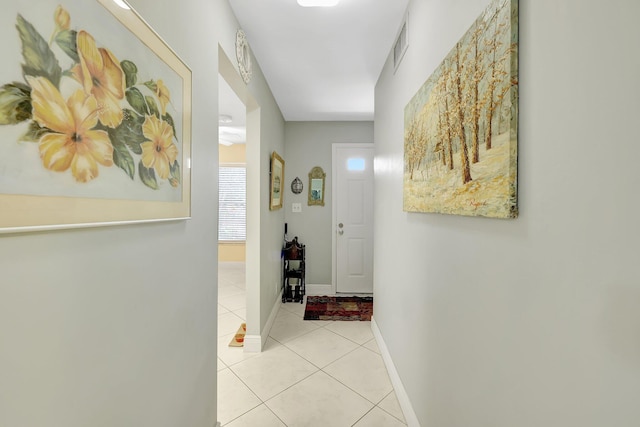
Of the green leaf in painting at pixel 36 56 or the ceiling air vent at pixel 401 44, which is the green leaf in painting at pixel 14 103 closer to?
the green leaf in painting at pixel 36 56

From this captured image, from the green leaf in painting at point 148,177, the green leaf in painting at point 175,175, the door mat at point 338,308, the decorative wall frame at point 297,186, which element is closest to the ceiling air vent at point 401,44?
the green leaf in painting at point 175,175

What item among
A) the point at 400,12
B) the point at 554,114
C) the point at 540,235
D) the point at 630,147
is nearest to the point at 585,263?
the point at 540,235

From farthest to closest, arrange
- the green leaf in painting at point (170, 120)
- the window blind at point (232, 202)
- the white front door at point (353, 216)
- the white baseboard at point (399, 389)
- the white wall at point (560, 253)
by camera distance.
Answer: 1. the window blind at point (232, 202)
2. the white front door at point (353, 216)
3. the white baseboard at point (399, 389)
4. the green leaf in painting at point (170, 120)
5. the white wall at point (560, 253)

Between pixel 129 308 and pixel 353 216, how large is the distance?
3.50 metres

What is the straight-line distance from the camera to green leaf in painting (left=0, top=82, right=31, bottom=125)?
498mm

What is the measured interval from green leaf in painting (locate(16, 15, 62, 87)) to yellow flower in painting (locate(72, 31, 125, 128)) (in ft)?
0.19

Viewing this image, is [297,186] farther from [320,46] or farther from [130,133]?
[130,133]

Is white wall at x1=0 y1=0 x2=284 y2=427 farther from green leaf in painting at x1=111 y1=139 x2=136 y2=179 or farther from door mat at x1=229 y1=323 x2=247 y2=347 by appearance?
door mat at x1=229 y1=323 x2=247 y2=347

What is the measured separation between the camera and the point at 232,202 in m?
5.92

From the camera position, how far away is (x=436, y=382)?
132 centimetres

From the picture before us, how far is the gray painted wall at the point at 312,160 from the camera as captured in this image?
4.18m

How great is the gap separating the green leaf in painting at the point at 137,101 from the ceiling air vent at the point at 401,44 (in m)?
1.61

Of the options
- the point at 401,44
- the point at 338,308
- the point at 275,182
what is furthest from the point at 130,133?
the point at 338,308

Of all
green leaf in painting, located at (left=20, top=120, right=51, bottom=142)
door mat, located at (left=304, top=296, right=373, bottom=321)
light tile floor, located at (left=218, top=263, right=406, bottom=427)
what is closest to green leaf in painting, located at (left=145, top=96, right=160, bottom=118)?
green leaf in painting, located at (left=20, top=120, right=51, bottom=142)
